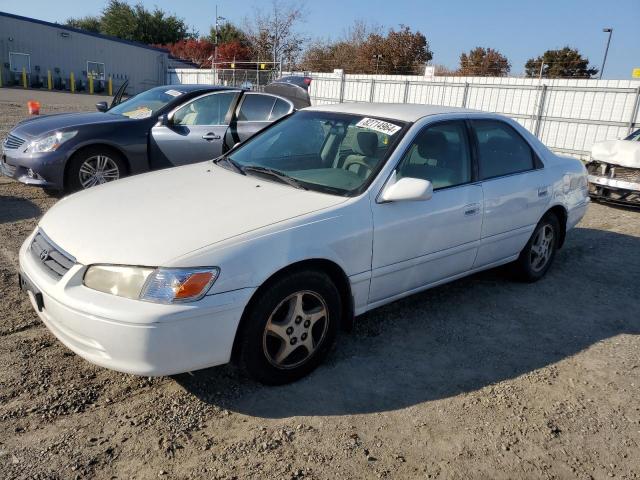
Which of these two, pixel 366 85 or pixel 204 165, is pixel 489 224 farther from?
pixel 366 85

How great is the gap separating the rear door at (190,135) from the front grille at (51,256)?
12.2 feet

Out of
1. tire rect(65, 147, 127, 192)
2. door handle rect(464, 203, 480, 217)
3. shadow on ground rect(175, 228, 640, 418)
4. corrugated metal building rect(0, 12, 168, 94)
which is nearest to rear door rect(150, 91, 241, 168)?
tire rect(65, 147, 127, 192)

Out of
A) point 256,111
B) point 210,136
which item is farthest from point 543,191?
point 256,111

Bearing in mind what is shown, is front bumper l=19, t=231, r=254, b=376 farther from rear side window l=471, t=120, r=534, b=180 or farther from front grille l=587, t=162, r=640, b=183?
front grille l=587, t=162, r=640, b=183

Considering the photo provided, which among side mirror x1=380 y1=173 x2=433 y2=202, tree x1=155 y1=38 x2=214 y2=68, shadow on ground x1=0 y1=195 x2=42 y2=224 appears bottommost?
shadow on ground x1=0 y1=195 x2=42 y2=224

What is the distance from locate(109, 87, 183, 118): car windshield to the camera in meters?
6.82

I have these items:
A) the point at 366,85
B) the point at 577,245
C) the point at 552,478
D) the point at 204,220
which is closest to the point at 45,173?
the point at 204,220

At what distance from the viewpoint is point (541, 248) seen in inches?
191

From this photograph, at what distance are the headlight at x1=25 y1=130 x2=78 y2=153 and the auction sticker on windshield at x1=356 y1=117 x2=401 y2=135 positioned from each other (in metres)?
3.93

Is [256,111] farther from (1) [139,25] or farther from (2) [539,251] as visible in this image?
(1) [139,25]

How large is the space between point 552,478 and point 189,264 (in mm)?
1982

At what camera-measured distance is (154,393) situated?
288cm

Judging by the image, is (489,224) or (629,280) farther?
(629,280)

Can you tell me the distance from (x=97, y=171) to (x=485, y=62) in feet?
142
